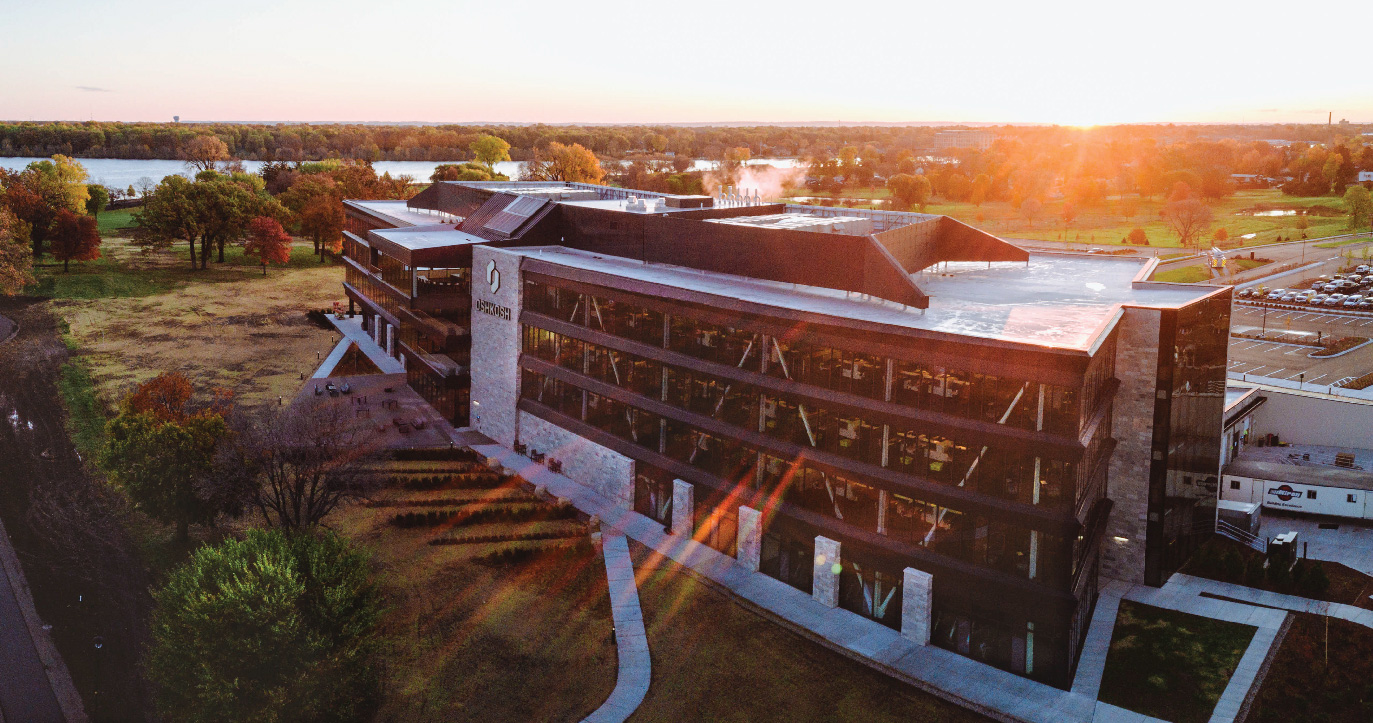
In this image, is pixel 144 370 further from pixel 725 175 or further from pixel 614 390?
pixel 725 175

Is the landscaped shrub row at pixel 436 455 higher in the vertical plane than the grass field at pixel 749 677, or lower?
higher

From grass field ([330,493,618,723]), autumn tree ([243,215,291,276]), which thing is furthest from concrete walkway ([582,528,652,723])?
autumn tree ([243,215,291,276])

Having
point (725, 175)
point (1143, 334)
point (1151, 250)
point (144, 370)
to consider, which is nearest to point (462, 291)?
point (144, 370)

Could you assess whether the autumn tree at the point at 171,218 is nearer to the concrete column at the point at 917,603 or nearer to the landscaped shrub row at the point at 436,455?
the landscaped shrub row at the point at 436,455

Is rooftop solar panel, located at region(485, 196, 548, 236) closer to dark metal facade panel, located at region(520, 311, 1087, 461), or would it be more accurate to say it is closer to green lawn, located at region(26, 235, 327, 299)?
dark metal facade panel, located at region(520, 311, 1087, 461)

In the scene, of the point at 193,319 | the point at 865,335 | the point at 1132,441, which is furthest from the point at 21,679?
the point at 193,319

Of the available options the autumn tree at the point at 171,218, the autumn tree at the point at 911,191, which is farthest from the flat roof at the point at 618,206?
the autumn tree at the point at 911,191

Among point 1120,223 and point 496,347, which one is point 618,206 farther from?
point 1120,223
